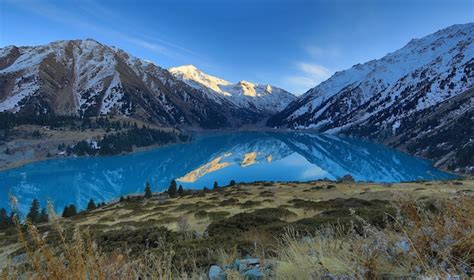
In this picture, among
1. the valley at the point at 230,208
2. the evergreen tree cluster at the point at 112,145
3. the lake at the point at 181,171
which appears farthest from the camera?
the evergreen tree cluster at the point at 112,145

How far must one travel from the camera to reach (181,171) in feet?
409

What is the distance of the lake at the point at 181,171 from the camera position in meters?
94.9

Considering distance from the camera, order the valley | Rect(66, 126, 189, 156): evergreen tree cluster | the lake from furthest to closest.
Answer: Rect(66, 126, 189, 156): evergreen tree cluster, the lake, the valley

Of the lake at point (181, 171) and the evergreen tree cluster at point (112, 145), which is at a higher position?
the evergreen tree cluster at point (112, 145)

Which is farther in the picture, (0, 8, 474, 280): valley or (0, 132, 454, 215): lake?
(0, 132, 454, 215): lake

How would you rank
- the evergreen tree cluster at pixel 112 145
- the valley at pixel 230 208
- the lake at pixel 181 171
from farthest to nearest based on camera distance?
the evergreen tree cluster at pixel 112 145
the lake at pixel 181 171
the valley at pixel 230 208

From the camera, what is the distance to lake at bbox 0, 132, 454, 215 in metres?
94.9

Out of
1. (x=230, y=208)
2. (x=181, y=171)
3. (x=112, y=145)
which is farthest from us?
(x=112, y=145)

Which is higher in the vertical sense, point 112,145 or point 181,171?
point 112,145

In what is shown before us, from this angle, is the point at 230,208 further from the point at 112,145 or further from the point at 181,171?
the point at 112,145

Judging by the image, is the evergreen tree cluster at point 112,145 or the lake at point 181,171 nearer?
the lake at point 181,171

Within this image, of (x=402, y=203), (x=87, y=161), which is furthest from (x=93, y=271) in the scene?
(x=87, y=161)

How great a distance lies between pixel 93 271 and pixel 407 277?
3.13m

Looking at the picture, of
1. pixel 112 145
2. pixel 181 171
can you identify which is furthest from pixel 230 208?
pixel 112 145
